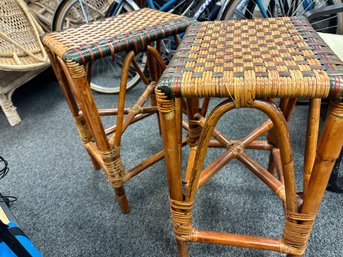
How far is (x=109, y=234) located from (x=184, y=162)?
0.41m

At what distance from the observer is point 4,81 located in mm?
1393

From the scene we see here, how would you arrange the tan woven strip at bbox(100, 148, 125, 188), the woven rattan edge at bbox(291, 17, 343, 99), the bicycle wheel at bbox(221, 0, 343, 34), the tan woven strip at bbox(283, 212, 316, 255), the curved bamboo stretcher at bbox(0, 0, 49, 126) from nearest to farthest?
the woven rattan edge at bbox(291, 17, 343, 99)
the tan woven strip at bbox(283, 212, 316, 255)
the tan woven strip at bbox(100, 148, 125, 188)
the bicycle wheel at bbox(221, 0, 343, 34)
the curved bamboo stretcher at bbox(0, 0, 49, 126)

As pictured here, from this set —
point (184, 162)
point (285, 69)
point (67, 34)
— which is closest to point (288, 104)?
point (285, 69)

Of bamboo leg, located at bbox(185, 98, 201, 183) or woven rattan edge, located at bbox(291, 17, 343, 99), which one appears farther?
bamboo leg, located at bbox(185, 98, 201, 183)

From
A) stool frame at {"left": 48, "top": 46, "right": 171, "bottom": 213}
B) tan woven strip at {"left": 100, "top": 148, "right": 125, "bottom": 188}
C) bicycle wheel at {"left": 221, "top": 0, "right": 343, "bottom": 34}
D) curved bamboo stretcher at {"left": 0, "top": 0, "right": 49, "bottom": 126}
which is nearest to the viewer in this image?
stool frame at {"left": 48, "top": 46, "right": 171, "bottom": 213}

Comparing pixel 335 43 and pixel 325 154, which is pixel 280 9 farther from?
pixel 325 154

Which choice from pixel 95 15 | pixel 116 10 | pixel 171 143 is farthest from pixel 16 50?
pixel 171 143

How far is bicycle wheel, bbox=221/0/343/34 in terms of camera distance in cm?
126

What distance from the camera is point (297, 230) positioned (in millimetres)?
569

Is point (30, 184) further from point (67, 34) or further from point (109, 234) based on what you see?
point (67, 34)

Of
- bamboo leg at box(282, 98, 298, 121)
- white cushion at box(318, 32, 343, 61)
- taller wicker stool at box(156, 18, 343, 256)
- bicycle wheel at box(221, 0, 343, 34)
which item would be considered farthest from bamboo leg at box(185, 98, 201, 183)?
bicycle wheel at box(221, 0, 343, 34)

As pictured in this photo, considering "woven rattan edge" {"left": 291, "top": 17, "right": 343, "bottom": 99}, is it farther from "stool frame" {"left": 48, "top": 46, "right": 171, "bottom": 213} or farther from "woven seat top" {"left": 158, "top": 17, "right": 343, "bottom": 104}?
"stool frame" {"left": 48, "top": 46, "right": 171, "bottom": 213}

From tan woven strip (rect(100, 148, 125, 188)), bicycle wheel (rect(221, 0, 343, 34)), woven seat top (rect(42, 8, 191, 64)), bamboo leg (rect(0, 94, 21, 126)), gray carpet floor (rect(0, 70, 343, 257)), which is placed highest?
woven seat top (rect(42, 8, 191, 64))

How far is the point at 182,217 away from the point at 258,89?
0.36 meters
